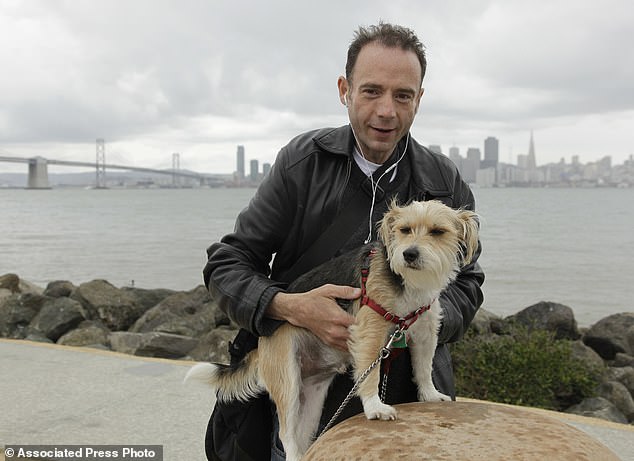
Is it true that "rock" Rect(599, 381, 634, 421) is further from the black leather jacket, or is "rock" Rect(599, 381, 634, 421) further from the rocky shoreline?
the black leather jacket

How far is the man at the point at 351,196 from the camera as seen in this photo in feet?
9.39

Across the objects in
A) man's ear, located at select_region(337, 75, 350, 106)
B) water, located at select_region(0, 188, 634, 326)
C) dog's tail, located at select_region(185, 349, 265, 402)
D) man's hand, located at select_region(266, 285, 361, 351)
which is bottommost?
water, located at select_region(0, 188, 634, 326)

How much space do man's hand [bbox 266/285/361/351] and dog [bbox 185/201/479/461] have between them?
0.18 ft

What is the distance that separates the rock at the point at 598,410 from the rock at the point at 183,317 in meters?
5.85

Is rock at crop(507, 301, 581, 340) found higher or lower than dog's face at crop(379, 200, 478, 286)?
lower

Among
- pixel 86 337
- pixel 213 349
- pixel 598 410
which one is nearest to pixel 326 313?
pixel 598 410

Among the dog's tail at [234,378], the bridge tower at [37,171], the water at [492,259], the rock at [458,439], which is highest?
the bridge tower at [37,171]

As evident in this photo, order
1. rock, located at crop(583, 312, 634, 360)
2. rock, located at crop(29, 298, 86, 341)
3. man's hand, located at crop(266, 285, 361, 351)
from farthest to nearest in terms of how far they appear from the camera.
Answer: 1. rock, located at crop(29, 298, 86, 341)
2. rock, located at crop(583, 312, 634, 360)
3. man's hand, located at crop(266, 285, 361, 351)

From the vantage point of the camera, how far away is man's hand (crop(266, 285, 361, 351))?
8.92ft

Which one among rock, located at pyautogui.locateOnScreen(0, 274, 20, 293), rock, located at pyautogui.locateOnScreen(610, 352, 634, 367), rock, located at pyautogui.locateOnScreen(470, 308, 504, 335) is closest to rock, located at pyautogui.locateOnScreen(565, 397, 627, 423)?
rock, located at pyautogui.locateOnScreen(470, 308, 504, 335)

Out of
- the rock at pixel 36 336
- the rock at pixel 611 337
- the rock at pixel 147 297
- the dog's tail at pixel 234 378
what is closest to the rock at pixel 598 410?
the rock at pixel 611 337

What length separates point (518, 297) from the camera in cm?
→ 1772

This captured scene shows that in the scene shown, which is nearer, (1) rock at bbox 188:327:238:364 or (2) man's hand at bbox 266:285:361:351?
(2) man's hand at bbox 266:285:361:351

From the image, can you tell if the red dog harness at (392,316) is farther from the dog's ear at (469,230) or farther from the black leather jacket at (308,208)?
the black leather jacket at (308,208)
